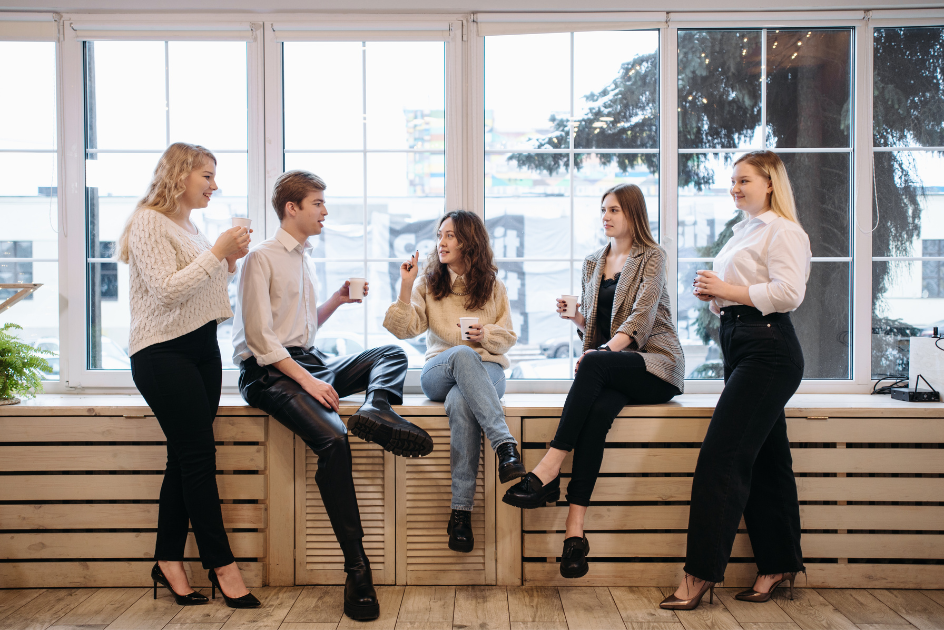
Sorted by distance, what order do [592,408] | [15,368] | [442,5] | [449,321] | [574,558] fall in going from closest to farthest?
[574,558] → [592,408] → [15,368] → [449,321] → [442,5]

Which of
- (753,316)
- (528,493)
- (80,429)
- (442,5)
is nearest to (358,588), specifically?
(528,493)

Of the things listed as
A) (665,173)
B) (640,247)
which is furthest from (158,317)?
(665,173)

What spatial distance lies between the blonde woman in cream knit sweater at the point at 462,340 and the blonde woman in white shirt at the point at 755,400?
2.12ft

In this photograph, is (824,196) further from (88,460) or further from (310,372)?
(88,460)

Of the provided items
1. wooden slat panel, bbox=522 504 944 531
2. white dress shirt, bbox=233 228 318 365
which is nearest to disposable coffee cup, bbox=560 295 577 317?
wooden slat panel, bbox=522 504 944 531

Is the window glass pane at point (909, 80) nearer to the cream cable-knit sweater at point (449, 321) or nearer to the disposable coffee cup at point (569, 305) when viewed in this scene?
the disposable coffee cup at point (569, 305)

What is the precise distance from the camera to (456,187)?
2.76 m

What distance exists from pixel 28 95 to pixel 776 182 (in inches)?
125

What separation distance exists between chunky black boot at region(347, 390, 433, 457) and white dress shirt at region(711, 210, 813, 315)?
1.14 metres

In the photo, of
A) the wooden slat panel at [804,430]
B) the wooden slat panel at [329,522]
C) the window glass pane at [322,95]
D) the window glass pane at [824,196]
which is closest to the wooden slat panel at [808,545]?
the wooden slat panel at [804,430]

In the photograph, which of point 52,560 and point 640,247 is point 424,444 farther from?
point 52,560

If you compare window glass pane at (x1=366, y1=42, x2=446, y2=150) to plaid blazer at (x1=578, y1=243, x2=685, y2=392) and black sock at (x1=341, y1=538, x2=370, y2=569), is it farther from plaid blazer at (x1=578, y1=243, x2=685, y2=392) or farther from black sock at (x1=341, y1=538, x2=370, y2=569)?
black sock at (x1=341, y1=538, x2=370, y2=569)

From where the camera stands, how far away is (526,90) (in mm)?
2785

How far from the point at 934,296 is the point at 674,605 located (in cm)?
192
